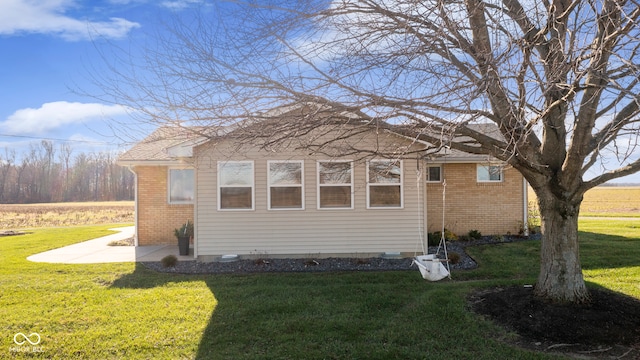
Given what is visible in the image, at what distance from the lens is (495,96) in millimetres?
4906

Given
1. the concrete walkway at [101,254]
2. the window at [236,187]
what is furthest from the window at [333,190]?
the concrete walkway at [101,254]

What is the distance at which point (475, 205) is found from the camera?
14.0 m

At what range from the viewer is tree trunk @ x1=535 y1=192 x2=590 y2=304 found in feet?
19.1

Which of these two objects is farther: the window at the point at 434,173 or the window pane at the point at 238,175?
the window at the point at 434,173

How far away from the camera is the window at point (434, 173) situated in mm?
14109

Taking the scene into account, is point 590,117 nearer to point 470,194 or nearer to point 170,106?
point 170,106

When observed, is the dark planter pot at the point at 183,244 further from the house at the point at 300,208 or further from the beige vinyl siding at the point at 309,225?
the beige vinyl siding at the point at 309,225

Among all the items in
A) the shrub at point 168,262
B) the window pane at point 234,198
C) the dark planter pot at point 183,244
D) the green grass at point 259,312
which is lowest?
the green grass at point 259,312

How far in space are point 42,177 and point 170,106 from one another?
5934 cm

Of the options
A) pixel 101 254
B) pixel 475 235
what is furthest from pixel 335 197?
pixel 101 254

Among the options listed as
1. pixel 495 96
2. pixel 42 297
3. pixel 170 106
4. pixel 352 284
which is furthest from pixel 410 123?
pixel 42 297

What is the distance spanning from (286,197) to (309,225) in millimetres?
947

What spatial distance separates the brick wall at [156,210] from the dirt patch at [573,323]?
10.1 metres

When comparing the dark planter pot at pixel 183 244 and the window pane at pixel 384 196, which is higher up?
the window pane at pixel 384 196
